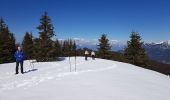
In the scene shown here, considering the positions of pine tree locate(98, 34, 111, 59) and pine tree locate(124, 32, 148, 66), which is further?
pine tree locate(98, 34, 111, 59)

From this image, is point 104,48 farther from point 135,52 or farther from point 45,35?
point 45,35

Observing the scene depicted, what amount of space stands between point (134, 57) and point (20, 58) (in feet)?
105

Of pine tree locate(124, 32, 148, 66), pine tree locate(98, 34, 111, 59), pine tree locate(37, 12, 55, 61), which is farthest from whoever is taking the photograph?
pine tree locate(98, 34, 111, 59)

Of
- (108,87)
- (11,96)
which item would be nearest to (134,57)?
(108,87)

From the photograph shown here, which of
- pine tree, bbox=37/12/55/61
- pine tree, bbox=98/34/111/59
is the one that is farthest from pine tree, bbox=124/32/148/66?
pine tree, bbox=37/12/55/61

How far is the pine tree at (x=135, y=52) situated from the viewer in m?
44.0

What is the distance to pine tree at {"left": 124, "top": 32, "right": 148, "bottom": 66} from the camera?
44.0 meters

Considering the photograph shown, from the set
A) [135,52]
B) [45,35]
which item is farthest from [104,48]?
[45,35]

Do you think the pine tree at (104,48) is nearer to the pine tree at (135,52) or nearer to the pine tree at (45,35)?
the pine tree at (135,52)

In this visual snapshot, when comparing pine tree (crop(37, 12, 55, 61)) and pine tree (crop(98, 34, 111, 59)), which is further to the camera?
pine tree (crop(98, 34, 111, 59))

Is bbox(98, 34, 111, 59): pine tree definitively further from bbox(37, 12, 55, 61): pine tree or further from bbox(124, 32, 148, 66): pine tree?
bbox(37, 12, 55, 61): pine tree

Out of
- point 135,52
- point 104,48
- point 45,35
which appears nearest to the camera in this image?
point 45,35

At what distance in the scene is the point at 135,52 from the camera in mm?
45062

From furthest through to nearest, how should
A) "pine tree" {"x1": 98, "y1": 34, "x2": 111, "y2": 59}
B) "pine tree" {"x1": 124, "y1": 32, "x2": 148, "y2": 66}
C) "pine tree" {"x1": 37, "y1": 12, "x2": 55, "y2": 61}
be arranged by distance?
"pine tree" {"x1": 98, "y1": 34, "x2": 111, "y2": 59} → "pine tree" {"x1": 124, "y1": 32, "x2": 148, "y2": 66} → "pine tree" {"x1": 37, "y1": 12, "x2": 55, "y2": 61}
